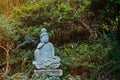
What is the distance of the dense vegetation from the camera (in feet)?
22.4

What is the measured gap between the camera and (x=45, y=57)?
6.32m

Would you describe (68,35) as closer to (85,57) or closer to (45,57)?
(85,57)

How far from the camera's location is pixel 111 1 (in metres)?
7.63

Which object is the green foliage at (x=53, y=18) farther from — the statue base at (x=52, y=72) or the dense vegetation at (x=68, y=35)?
the statue base at (x=52, y=72)

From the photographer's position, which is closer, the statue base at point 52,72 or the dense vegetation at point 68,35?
the statue base at point 52,72

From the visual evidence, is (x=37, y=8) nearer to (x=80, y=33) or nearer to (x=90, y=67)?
(x=80, y=33)

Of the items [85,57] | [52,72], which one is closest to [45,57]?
[52,72]

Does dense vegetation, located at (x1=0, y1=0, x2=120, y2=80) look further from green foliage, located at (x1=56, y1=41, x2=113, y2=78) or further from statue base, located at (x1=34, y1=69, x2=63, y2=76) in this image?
statue base, located at (x1=34, y1=69, x2=63, y2=76)

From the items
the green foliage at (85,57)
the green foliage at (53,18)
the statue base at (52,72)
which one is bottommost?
the statue base at (52,72)

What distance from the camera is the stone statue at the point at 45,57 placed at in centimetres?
627

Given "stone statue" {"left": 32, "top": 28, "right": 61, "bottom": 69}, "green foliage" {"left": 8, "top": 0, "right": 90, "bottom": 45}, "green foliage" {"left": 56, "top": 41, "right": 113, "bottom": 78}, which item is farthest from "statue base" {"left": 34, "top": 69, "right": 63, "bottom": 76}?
"green foliage" {"left": 8, "top": 0, "right": 90, "bottom": 45}

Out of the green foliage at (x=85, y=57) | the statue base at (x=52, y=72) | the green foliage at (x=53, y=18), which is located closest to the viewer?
the statue base at (x=52, y=72)

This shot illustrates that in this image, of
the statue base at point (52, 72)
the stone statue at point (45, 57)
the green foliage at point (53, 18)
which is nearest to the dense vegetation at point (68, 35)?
the green foliage at point (53, 18)

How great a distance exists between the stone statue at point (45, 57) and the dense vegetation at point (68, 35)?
28 centimetres
